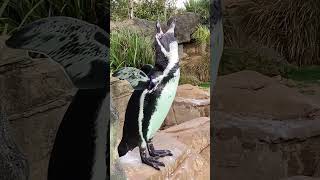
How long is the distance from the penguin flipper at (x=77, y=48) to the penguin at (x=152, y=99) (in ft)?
0.89

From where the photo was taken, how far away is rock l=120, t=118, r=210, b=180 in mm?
3572

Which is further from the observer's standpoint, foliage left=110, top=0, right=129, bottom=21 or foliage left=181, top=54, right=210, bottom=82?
foliage left=181, top=54, right=210, bottom=82

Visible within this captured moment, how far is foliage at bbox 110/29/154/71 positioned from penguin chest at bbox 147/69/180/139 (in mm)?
213

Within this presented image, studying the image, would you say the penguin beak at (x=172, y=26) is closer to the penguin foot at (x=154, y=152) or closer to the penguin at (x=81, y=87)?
the penguin at (x=81, y=87)

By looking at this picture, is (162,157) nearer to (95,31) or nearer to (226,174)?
(226,174)

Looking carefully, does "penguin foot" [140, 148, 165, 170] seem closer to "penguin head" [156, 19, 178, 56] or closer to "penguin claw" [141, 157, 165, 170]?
"penguin claw" [141, 157, 165, 170]

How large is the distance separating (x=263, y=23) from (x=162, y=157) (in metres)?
1.37

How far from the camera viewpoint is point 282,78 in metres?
4.13

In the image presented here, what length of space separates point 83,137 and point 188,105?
76 cm

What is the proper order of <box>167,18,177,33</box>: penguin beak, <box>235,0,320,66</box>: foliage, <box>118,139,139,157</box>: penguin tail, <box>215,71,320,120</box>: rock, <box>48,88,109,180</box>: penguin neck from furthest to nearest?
<box>235,0,320,66</box>: foliage → <box>215,71,320,120</box>: rock → <box>167,18,177,33</box>: penguin beak → <box>118,139,139,157</box>: penguin tail → <box>48,88,109,180</box>: penguin neck

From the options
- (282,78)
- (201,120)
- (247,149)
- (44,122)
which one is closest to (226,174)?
(247,149)

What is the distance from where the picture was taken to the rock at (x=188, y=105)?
365 centimetres

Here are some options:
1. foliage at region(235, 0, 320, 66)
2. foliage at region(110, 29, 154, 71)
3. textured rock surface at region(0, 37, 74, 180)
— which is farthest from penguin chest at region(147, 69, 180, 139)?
foliage at region(235, 0, 320, 66)

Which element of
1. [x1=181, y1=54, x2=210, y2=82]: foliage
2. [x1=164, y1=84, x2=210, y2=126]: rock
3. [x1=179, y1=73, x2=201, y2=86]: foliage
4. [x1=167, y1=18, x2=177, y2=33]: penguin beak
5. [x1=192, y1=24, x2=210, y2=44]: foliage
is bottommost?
[x1=164, y1=84, x2=210, y2=126]: rock
